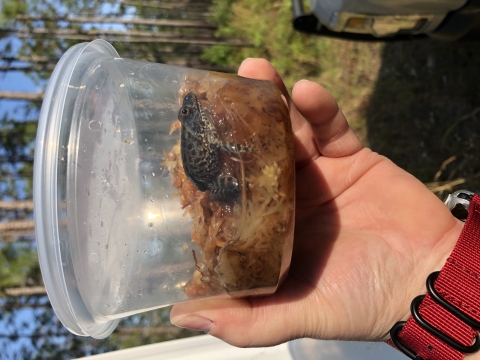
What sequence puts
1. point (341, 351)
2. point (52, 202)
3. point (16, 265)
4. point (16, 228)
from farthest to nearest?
1. point (16, 265)
2. point (16, 228)
3. point (341, 351)
4. point (52, 202)

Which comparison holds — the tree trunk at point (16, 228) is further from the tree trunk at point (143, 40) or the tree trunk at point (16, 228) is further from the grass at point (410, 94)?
the grass at point (410, 94)

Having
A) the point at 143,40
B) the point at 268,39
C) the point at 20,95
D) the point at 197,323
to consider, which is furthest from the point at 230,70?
the point at 197,323

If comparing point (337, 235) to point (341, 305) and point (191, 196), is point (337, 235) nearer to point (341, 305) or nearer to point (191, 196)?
point (341, 305)

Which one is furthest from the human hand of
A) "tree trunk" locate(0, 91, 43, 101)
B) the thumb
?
"tree trunk" locate(0, 91, 43, 101)

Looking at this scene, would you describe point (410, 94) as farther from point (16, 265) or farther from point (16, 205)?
point (16, 265)

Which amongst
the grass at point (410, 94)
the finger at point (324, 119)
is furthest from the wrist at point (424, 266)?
the grass at point (410, 94)

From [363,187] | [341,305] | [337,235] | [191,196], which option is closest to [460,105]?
[363,187]
